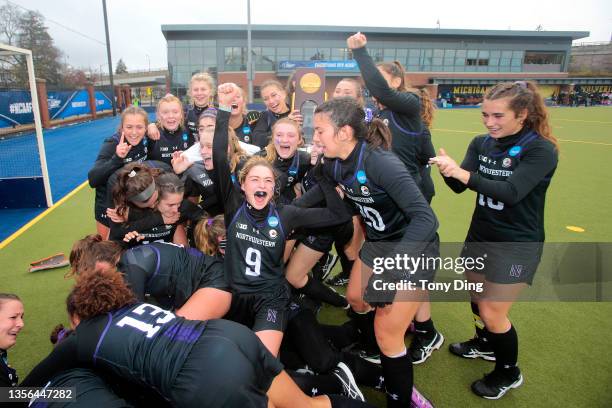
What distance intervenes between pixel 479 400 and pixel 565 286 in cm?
227

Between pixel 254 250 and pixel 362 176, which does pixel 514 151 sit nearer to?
pixel 362 176

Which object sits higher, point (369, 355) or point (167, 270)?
point (167, 270)

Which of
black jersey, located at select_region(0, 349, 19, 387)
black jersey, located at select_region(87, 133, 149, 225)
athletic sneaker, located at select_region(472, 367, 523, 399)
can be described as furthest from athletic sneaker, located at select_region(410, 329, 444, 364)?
black jersey, located at select_region(87, 133, 149, 225)

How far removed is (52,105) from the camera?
20.0 metres

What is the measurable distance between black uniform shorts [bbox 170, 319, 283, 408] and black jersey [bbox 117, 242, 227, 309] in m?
1.02

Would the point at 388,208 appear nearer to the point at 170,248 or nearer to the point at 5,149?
the point at 170,248

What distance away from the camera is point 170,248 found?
293cm

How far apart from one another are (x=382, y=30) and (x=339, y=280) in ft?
167

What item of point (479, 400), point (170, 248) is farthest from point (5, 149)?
point (479, 400)

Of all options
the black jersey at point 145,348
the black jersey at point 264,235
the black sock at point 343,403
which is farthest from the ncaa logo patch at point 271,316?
the black jersey at point 145,348

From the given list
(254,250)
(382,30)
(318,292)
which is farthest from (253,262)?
(382,30)

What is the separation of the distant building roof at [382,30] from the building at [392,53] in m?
0.11

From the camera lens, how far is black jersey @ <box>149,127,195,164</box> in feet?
14.5

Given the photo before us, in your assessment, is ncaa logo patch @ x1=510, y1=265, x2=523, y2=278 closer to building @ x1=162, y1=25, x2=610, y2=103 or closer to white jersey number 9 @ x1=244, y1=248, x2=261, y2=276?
white jersey number 9 @ x1=244, y1=248, x2=261, y2=276
